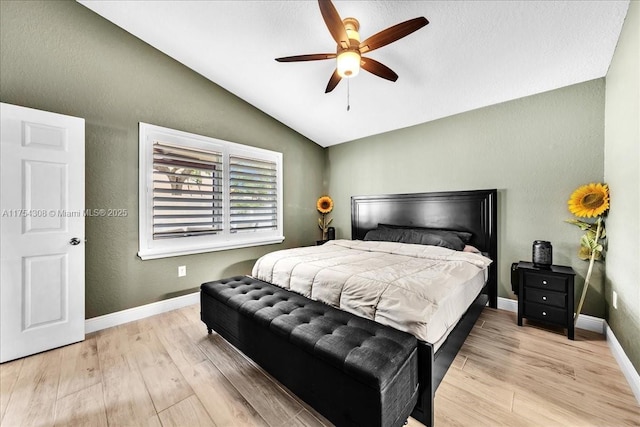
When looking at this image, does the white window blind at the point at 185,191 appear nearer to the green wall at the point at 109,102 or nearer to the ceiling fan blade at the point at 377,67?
the green wall at the point at 109,102

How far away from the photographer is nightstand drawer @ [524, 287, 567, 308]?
2.33 m

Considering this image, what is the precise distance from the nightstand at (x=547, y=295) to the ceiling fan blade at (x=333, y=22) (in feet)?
8.79

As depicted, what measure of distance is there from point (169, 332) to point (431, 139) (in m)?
3.90

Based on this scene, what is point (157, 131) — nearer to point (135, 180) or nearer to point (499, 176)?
point (135, 180)

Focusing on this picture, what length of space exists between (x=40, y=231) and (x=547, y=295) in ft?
15.0

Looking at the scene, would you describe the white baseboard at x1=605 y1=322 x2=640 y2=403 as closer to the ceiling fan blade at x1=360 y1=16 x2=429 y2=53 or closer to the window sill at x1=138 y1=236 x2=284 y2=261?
the ceiling fan blade at x1=360 y1=16 x2=429 y2=53

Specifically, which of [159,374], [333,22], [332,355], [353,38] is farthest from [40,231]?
[353,38]

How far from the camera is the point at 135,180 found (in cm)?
276

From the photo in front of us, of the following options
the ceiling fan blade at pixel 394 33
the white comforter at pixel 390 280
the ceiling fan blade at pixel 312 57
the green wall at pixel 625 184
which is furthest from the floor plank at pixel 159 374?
the green wall at pixel 625 184

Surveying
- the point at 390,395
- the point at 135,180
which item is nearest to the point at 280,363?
the point at 390,395

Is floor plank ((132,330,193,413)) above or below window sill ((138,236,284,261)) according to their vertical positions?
below

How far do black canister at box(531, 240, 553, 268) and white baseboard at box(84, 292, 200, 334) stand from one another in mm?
3839

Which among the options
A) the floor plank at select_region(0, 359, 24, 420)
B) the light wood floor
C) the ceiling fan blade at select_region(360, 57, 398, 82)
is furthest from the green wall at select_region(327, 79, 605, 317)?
the floor plank at select_region(0, 359, 24, 420)

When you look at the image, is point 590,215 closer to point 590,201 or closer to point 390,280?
point 590,201
